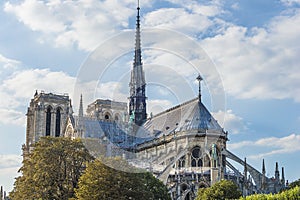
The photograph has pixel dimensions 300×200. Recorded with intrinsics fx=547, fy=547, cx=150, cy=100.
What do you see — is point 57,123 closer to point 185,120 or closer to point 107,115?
point 107,115

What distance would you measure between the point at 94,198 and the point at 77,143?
452 inches

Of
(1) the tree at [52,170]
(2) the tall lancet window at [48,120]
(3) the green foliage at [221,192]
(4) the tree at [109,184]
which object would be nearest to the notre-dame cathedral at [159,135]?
(2) the tall lancet window at [48,120]

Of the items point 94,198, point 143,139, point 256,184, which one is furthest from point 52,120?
point 94,198

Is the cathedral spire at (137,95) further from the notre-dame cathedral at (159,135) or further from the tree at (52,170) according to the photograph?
the tree at (52,170)

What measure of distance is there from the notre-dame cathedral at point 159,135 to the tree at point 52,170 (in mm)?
6830

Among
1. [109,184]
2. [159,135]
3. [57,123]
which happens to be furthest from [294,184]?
[57,123]

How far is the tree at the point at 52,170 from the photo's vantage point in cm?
5122

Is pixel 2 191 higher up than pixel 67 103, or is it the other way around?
pixel 67 103

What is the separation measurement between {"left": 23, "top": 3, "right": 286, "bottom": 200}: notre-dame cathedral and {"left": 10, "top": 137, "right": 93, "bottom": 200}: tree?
6.83 metres

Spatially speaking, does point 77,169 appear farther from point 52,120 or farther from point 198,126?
point 52,120

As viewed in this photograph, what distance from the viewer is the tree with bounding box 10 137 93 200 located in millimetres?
51219

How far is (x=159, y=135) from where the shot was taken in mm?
85812

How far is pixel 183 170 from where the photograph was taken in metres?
74.2

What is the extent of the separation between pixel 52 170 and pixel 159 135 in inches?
1387
